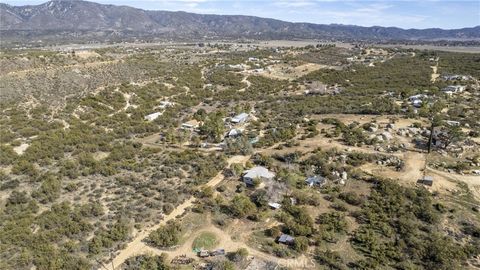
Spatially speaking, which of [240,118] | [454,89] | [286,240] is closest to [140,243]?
[286,240]

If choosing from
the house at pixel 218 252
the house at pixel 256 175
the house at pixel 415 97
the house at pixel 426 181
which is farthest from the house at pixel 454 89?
the house at pixel 218 252

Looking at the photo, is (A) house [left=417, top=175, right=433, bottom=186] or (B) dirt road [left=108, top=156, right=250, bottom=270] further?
(A) house [left=417, top=175, right=433, bottom=186]

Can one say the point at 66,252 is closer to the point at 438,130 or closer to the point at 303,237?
the point at 303,237

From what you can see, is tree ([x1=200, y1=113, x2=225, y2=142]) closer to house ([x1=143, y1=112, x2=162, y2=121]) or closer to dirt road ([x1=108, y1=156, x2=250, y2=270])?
house ([x1=143, y1=112, x2=162, y2=121])

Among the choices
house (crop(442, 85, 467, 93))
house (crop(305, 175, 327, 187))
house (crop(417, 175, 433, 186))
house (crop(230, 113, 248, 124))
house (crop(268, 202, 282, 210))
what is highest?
house (crop(442, 85, 467, 93))

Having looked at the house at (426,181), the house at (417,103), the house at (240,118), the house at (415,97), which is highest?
the house at (415,97)

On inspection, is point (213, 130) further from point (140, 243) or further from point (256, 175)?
point (140, 243)

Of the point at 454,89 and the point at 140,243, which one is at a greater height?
the point at 454,89

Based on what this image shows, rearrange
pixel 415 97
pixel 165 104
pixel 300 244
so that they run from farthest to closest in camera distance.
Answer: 1. pixel 415 97
2. pixel 165 104
3. pixel 300 244

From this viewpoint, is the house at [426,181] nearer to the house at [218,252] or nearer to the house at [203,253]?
the house at [218,252]

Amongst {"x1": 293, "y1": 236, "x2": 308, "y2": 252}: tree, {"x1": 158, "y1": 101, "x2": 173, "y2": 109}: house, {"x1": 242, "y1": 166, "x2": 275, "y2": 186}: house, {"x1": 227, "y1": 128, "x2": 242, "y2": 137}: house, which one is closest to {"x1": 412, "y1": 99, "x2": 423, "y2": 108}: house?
{"x1": 227, "y1": 128, "x2": 242, "y2": 137}: house
